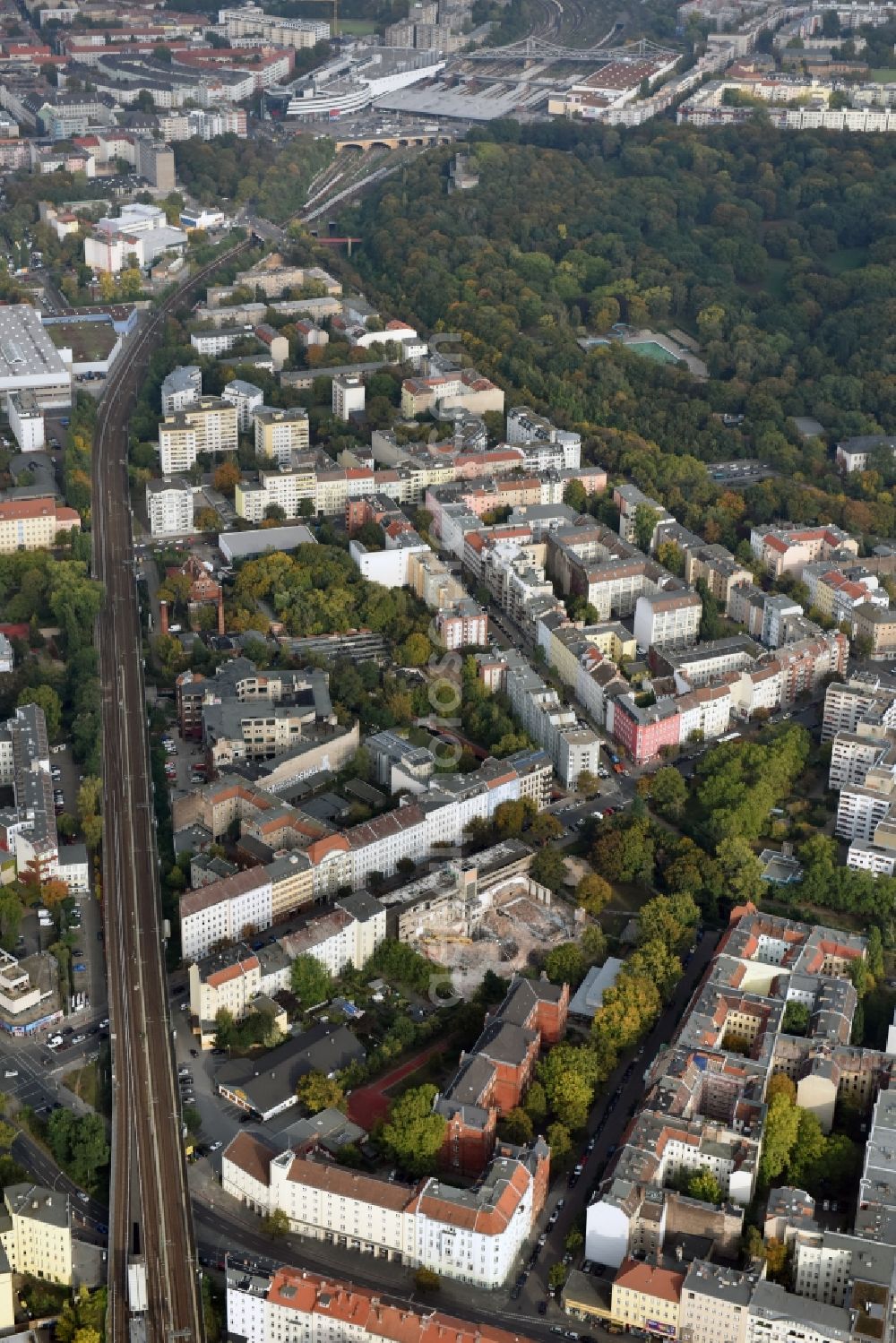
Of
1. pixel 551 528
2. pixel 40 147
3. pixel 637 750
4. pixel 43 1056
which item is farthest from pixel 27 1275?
pixel 40 147

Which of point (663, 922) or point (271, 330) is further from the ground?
point (271, 330)

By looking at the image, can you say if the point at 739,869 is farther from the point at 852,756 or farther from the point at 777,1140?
the point at 777,1140

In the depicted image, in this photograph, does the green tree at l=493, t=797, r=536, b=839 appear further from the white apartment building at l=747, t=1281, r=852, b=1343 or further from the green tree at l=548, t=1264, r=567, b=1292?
the white apartment building at l=747, t=1281, r=852, b=1343

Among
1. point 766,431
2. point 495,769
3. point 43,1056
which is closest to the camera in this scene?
point 43,1056

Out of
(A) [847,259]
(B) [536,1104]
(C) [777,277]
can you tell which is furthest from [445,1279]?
(A) [847,259]

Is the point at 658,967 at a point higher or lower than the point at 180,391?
lower

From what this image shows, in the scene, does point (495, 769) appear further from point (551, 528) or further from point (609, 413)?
point (609, 413)

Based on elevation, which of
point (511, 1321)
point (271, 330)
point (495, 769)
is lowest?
point (511, 1321)

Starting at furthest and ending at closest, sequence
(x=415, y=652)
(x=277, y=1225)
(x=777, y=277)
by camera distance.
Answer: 1. (x=777, y=277)
2. (x=415, y=652)
3. (x=277, y=1225)
